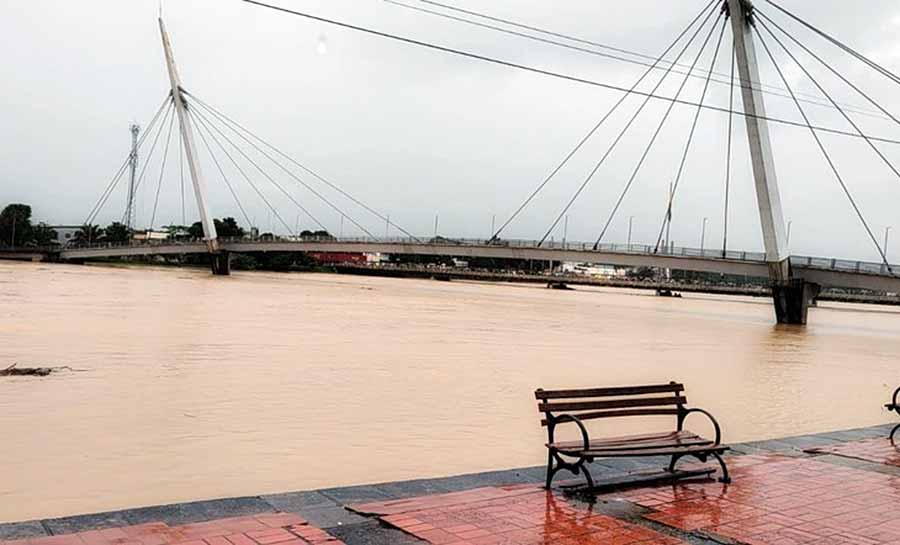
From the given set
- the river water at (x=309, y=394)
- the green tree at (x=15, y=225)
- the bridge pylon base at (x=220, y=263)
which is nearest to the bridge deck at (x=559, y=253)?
the bridge pylon base at (x=220, y=263)

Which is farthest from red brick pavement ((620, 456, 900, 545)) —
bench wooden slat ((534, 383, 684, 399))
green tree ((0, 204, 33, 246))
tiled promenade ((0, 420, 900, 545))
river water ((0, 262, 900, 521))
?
green tree ((0, 204, 33, 246))

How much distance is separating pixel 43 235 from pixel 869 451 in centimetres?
11977

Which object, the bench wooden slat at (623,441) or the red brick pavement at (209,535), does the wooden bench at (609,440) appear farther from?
the red brick pavement at (209,535)

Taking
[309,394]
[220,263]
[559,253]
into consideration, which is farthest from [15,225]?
[309,394]

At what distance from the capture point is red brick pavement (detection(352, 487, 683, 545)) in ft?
13.4

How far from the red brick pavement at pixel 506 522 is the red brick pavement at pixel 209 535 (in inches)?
18.5

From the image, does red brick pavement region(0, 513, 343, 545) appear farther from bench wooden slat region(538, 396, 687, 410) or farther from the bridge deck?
the bridge deck

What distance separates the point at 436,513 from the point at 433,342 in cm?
1609

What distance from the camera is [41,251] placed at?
268 ft

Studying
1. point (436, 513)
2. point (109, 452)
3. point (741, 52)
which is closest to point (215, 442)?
point (109, 452)

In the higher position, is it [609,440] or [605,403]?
[605,403]

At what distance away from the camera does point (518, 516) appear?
176 inches

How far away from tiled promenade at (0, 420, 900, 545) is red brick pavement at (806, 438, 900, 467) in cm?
64

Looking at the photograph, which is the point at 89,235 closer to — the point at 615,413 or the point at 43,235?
the point at 43,235
